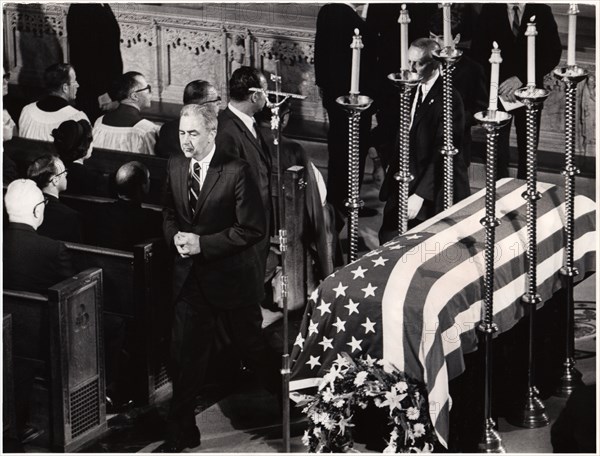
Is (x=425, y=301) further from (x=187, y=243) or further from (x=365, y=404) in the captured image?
(x=187, y=243)

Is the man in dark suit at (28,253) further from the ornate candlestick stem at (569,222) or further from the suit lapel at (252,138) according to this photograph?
the ornate candlestick stem at (569,222)

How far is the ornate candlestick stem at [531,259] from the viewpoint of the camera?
7754 mm

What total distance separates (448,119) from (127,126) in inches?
76.9

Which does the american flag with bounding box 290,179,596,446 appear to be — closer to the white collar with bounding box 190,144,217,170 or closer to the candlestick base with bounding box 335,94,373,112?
the candlestick base with bounding box 335,94,373,112

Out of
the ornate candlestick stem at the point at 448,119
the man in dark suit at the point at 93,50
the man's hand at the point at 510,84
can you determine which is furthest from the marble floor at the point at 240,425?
the man in dark suit at the point at 93,50

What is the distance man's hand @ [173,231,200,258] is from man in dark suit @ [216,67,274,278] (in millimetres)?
339

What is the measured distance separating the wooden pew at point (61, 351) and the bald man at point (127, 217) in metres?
0.54

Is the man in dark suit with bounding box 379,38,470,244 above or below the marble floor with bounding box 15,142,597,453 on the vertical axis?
above

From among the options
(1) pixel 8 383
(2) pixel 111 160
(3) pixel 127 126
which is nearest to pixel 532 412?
(1) pixel 8 383

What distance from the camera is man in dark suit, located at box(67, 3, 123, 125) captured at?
30.5 feet

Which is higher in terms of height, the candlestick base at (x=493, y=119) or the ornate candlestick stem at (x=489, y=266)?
the candlestick base at (x=493, y=119)

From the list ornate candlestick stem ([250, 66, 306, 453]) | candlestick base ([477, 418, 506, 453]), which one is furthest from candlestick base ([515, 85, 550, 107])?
candlestick base ([477, 418, 506, 453])

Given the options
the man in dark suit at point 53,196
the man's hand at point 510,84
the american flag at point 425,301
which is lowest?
the american flag at point 425,301

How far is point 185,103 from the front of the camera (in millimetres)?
8820
